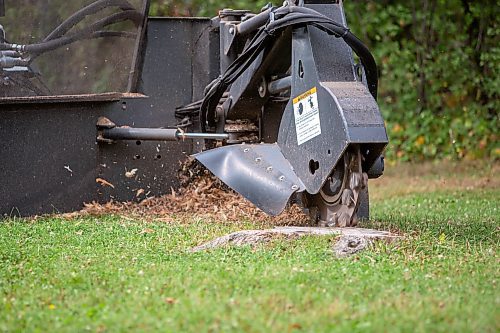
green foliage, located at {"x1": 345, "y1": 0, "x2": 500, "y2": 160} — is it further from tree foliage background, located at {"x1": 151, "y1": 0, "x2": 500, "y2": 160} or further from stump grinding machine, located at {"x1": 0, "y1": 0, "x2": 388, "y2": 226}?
stump grinding machine, located at {"x1": 0, "y1": 0, "x2": 388, "y2": 226}

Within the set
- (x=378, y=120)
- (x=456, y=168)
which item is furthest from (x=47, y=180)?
(x=456, y=168)

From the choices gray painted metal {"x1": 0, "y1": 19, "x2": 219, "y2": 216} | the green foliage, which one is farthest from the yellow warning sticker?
the green foliage

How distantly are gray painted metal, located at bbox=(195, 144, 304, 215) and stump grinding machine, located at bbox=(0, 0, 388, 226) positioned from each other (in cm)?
1

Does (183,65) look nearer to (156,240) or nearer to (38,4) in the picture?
(38,4)

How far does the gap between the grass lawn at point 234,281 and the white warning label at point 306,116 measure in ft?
2.68

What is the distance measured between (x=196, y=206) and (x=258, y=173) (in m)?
1.13

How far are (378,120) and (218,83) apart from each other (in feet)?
6.27

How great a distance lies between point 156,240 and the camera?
650cm

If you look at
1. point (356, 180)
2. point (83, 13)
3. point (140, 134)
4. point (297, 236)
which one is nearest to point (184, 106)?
point (140, 134)

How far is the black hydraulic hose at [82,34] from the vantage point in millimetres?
8008

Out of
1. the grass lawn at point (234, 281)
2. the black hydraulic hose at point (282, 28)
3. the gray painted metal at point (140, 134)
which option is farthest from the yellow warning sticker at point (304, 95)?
the gray painted metal at point (140, 134)

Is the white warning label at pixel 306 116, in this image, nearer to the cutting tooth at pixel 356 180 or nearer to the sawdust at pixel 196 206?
the cutting tooth at pixel 356 180

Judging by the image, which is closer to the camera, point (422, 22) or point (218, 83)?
point (218, 83)

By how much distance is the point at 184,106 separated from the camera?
8.64 m
